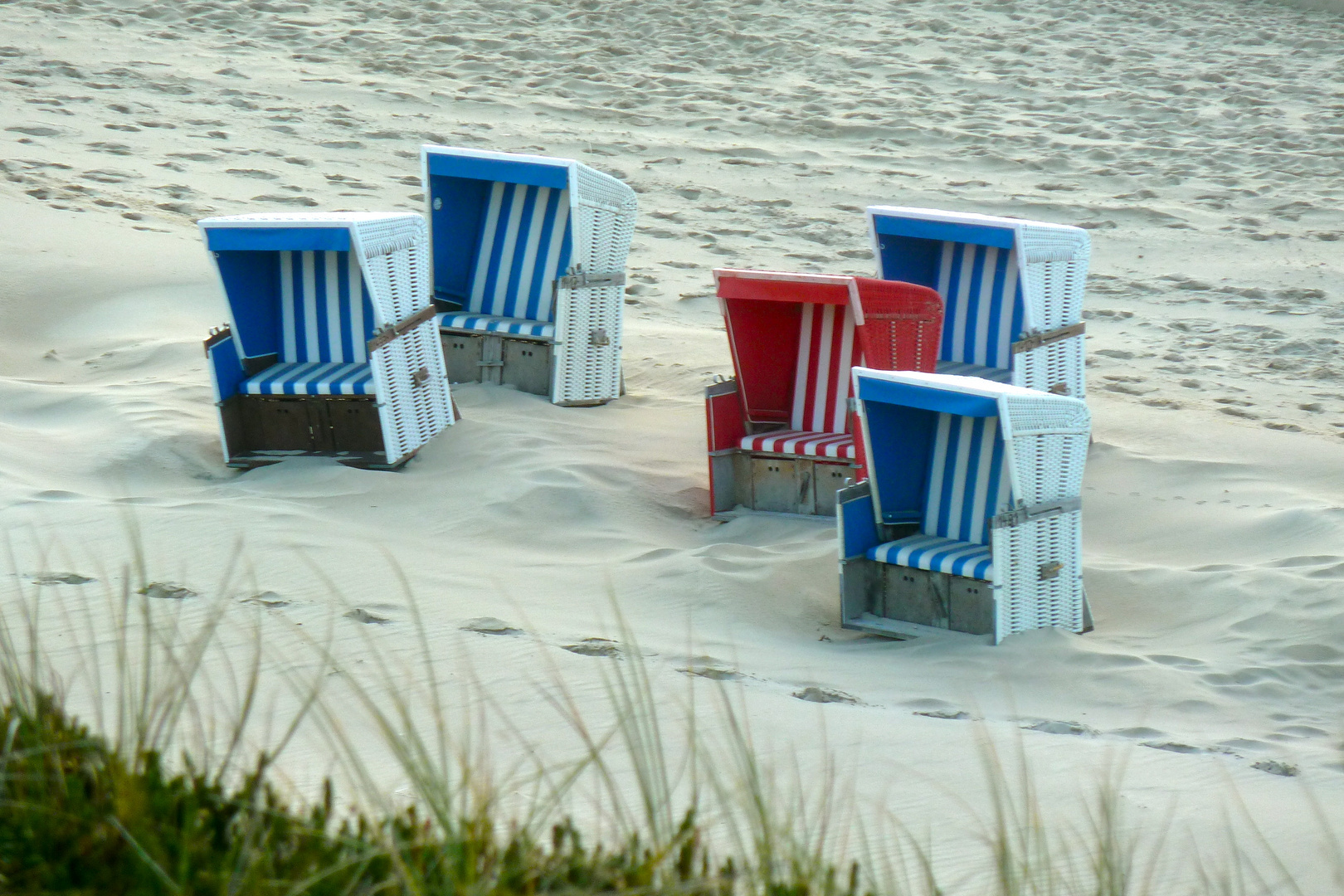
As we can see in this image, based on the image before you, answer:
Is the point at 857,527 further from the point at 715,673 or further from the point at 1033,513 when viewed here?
the point at 715,673

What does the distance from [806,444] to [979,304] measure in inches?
65.3

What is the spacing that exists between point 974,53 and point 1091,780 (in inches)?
594

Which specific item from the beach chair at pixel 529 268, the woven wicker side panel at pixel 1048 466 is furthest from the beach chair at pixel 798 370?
the beach chair at pixel 529 268

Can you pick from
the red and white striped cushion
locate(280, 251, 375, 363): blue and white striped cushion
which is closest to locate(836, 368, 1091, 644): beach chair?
the red and white striped cushion

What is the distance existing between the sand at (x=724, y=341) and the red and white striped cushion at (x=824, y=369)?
26.6 inches

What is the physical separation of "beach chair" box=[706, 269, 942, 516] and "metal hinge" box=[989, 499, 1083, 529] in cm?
109

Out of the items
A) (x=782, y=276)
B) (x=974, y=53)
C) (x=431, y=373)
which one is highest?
(x=974, y=53)

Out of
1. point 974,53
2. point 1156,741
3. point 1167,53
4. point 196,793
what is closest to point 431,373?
point 1156,741

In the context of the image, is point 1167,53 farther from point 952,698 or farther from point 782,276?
point 952,698

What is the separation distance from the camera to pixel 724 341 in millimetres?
9375

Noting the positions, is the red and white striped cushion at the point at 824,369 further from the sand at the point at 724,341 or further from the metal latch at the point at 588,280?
the metal latch at the point at 588,280

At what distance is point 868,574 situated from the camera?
560 centimetres

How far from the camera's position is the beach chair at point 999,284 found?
22.7ft

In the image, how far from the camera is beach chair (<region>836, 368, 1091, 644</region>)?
204 inches
